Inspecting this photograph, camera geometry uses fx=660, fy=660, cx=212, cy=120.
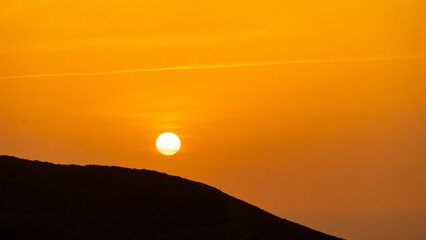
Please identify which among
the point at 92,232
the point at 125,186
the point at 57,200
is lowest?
the point at 92,232

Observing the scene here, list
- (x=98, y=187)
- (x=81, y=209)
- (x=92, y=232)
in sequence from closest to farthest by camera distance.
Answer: (x=92, y=232)
(x=81, y=209)
(x=98, y=187)

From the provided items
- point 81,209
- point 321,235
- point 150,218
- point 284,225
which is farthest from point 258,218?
point 81,209

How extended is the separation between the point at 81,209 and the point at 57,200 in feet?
8.33

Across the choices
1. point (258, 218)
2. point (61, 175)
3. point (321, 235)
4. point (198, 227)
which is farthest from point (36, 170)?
point (321, 235)

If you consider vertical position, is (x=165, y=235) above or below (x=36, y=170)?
below

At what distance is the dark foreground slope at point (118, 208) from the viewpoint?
191 feet

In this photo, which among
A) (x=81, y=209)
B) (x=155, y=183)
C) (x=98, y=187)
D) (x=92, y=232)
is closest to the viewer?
(x=92, y=232)

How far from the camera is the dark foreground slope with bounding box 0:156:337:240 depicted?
58.2 meters

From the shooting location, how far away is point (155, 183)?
71.9 m

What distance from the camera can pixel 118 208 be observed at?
64188 mm

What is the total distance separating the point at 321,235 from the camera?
74562mm

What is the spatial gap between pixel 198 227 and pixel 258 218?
10188 mm

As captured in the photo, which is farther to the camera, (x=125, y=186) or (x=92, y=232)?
(x=125, y=186)

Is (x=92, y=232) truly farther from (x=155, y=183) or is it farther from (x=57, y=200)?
(x=155, y=183)
